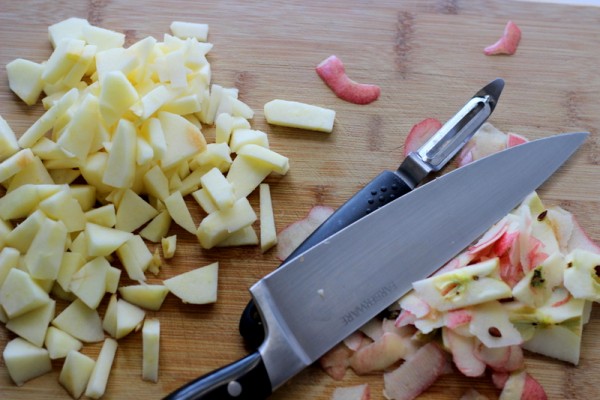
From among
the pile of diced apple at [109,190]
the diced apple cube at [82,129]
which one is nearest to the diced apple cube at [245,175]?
the pile of diced apple at [109,190]

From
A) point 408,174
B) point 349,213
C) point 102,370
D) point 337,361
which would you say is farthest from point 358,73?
point 102,370

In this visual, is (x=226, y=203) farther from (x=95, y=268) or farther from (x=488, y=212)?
(x=488, y=212)

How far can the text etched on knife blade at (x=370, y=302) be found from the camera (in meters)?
1.54

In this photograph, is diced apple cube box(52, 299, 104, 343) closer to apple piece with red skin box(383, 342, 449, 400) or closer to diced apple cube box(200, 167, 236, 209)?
diced apple cube box(200, 167, 236, 209)

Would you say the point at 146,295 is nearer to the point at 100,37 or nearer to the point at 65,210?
the point at 65,210

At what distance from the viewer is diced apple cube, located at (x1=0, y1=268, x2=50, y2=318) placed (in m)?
1.51

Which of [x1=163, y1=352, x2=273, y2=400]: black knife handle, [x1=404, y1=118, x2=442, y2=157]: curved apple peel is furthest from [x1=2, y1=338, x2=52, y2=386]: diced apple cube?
[x1=404, y1=118, x2=442, y2=157]: curved apple peel

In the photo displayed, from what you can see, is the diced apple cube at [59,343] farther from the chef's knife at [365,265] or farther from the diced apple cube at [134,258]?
the chef's knife at [365,265]

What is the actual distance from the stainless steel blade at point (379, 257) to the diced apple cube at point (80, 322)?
376mm

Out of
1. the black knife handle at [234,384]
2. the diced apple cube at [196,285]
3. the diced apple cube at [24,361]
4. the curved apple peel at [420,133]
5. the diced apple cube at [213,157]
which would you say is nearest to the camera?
the black knife handle at [234,384]

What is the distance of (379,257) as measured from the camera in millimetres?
1574

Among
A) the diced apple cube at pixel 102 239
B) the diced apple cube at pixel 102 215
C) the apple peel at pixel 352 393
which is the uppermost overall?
the diced apple cube at pixel 102 215

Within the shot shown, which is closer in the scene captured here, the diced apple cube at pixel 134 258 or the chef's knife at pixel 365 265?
the chef's knife at pixel 365 265

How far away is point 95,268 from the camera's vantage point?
156cm
